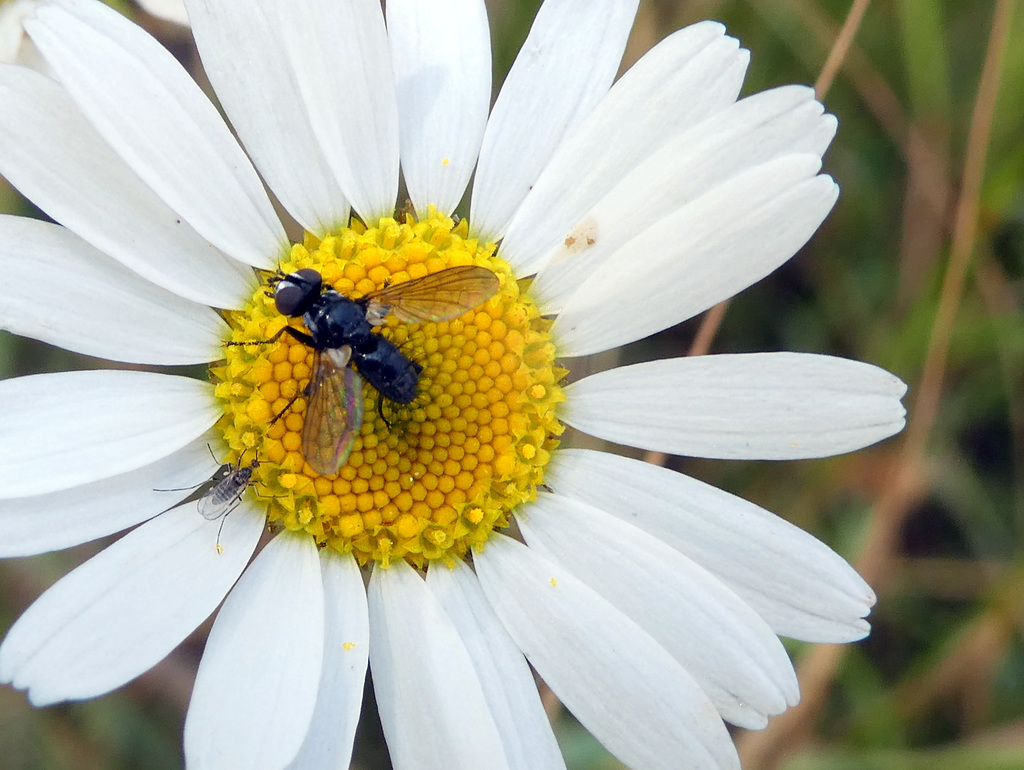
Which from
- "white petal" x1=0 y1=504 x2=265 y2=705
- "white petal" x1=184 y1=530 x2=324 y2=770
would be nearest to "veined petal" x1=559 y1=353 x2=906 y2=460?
"white petal" x1=184 y1=530 x2=324 y2=770

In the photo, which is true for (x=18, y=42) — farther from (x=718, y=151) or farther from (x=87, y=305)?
(x=718, y=151)

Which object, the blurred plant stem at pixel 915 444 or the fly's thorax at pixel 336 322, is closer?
the fly's thorax at pixel 336 322

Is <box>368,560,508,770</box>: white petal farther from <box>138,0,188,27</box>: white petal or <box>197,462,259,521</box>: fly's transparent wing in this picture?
<box>138,0,188,27</box>: white petal

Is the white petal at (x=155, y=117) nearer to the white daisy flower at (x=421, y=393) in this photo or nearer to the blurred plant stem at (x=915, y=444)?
the white daisy flower at (x=421, y=393)

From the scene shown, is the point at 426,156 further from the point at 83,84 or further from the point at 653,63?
the point at 83,84

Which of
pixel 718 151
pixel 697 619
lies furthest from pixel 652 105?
pixel 697 619

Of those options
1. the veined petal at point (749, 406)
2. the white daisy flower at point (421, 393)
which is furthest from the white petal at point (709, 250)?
the veined petal at point (749, 406)
